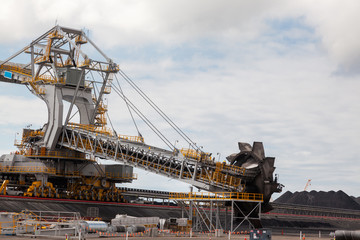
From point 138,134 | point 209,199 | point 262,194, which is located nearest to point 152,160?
point 138,134

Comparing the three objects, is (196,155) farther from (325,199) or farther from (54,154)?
(325,199)

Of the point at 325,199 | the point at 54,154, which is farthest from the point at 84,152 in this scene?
the point at 325,199

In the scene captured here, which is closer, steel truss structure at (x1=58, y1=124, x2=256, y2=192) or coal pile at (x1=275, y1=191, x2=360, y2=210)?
steel truss structure at (x1=58, y1=124, x2=256, y2=192)

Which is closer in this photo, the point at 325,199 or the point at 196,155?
the point at 196,155

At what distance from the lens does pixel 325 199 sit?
534 feet

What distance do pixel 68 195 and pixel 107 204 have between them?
18.9ft

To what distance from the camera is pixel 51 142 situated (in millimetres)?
68562

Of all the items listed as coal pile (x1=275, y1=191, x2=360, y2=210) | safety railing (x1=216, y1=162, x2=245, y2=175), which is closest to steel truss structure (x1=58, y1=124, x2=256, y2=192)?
safety railing (x1=216, y1=162, x2=245, y2=175)

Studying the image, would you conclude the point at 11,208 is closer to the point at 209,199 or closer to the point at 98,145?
the point at 98,145

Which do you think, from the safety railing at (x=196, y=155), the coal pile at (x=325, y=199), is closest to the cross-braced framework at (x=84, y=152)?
the safety railing at (x=196, y=155)

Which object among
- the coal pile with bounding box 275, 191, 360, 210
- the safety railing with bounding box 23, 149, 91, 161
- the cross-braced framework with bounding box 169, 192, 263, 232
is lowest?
the cross-braced framework with bounding box 169, 192, 263, 232

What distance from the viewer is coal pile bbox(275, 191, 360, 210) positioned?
160 metres

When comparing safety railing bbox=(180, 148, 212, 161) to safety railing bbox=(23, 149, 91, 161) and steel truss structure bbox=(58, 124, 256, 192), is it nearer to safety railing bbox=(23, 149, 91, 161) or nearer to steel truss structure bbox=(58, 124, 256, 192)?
steel truss structure bbox=(58, 124, 256, 192)

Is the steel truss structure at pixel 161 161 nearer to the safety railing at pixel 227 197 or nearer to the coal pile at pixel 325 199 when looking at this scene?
the safety railing at pixel 227 197
